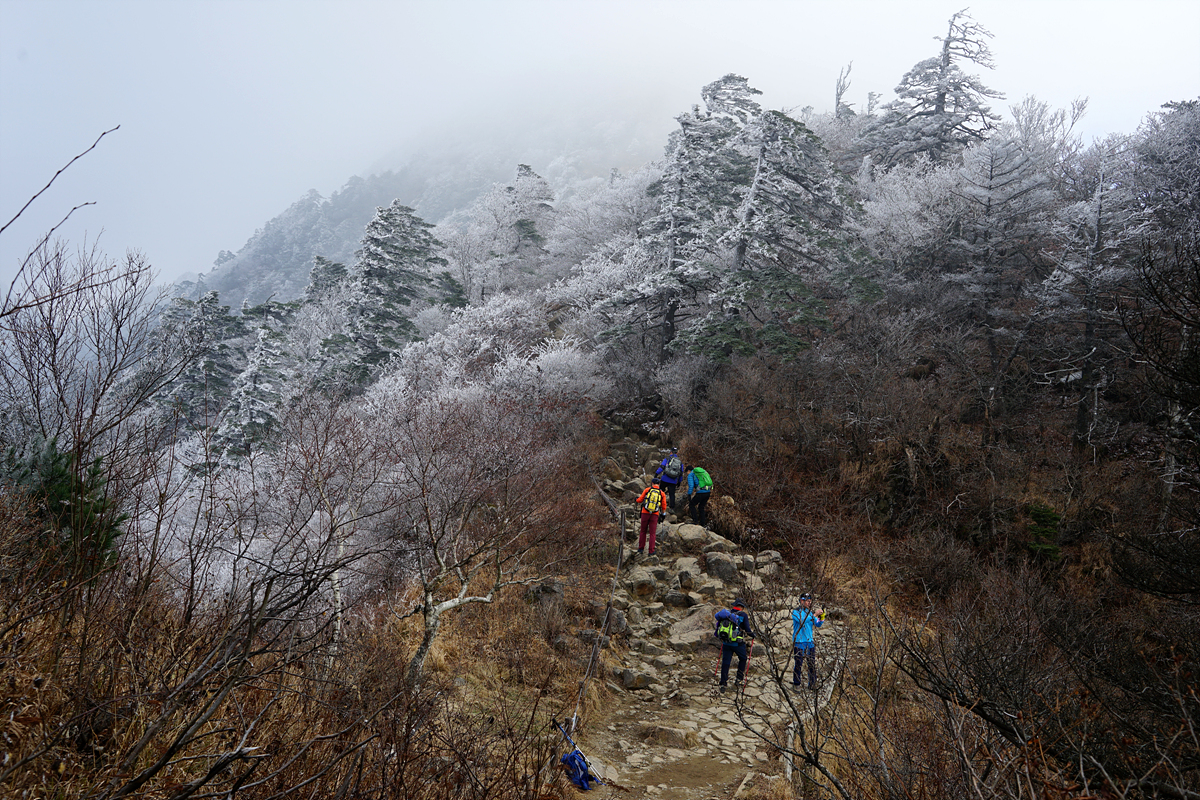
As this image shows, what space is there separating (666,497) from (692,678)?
13.6ft

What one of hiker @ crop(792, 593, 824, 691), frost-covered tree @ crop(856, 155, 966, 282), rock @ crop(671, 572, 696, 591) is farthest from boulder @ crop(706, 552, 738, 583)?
frost-covered tree @ crop(856, 155, 966, 282)

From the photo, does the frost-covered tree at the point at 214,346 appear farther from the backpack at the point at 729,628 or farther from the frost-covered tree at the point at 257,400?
the backpack at the point at 729,628

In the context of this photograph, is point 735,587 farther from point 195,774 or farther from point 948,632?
point 195,774

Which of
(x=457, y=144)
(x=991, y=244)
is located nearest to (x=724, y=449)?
(x=991, y=244)

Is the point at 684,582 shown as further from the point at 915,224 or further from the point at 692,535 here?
the point at 915,224

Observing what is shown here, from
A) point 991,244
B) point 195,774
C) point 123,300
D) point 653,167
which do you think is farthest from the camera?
point 653,167

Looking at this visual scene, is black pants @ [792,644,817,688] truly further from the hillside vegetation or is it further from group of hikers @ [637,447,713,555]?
group of hikers @ [637,447,713,555]

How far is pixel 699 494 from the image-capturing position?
13.1 metres

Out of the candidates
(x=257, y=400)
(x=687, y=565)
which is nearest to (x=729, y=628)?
(x=687, y=565)

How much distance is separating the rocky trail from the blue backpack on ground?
0.60 feet

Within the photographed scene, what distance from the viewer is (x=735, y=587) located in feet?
37.1

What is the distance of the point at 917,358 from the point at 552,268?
706 inches

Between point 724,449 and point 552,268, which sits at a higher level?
point 552,268

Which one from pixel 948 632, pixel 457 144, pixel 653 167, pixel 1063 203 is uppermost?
pixel 457 144
